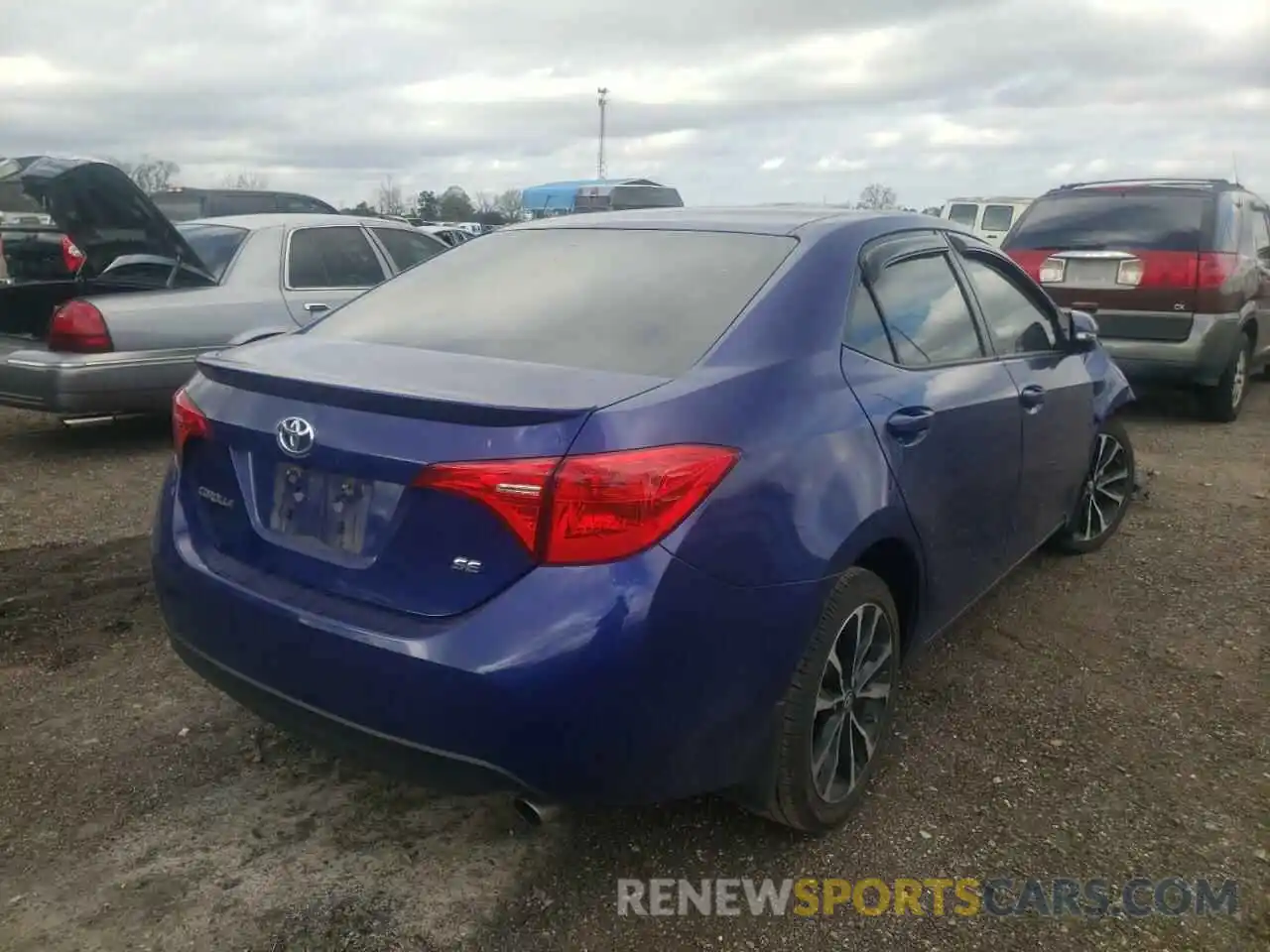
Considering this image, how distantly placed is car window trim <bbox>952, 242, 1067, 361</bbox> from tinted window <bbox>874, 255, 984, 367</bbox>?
0.10m

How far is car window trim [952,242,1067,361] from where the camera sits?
3.50m

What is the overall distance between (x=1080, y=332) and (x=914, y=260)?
1.31 meters

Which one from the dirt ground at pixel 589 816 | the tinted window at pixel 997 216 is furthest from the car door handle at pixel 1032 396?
the tinted window at pixel 997 216

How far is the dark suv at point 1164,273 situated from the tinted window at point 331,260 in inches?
195

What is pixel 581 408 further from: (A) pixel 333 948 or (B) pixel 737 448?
(A) pixel 333 948

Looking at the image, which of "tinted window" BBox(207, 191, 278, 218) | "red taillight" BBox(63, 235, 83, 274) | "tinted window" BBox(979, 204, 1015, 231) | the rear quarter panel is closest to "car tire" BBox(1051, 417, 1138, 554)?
the rear quarter panel

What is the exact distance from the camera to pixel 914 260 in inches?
126

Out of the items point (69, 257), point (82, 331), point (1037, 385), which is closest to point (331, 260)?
point (82, 331)

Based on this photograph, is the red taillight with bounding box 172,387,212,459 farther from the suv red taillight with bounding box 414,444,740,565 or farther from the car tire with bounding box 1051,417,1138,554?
the car tire with bounding box 1051,417,1138,554

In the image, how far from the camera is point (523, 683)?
1970mm

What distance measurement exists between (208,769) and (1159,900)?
2.47 m

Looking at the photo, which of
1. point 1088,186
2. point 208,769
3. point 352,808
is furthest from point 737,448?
point 1088,186

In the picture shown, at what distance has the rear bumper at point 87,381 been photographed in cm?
584

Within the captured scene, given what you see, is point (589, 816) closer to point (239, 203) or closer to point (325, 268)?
point (325, 268)
